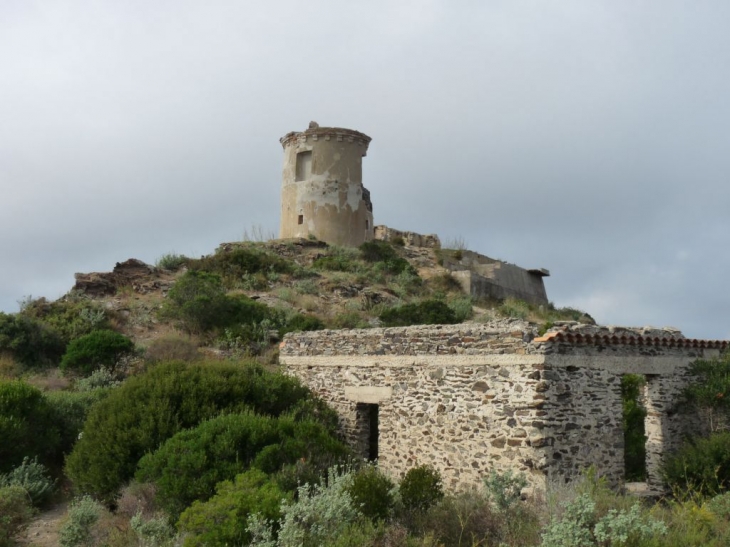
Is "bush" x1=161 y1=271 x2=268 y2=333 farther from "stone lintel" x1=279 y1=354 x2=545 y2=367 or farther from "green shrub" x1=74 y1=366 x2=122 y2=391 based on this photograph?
"stone lintel" x1=279 y1=354 x2=545 y2=367

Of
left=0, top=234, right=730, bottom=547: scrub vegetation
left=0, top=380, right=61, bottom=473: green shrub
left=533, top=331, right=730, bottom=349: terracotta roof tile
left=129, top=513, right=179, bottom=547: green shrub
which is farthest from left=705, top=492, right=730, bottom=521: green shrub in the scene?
left=0, top=380, right=61, bottom=473: green shrub

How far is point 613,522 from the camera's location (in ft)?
21.2

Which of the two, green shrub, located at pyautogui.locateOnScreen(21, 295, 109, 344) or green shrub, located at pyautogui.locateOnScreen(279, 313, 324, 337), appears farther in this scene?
green shrub, located at pyautogui.locateOnScreen(279, 313, 324, 337)

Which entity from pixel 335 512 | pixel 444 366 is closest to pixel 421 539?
pixel 335 512

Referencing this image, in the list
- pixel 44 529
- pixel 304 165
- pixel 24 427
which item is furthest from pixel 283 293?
pixel 44 529

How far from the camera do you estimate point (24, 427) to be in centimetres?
1208

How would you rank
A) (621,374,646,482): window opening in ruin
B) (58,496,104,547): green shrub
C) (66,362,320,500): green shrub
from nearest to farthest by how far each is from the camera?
(58,496,104,547): green shrub → (66,362,320,500): green shrub → (621,374,646,482): window opening in ruin

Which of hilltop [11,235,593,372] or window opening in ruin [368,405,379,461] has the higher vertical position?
hilltop [11,235,593,372]

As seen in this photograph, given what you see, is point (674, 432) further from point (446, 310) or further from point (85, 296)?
point (85, 296)

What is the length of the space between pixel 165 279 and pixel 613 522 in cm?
2274

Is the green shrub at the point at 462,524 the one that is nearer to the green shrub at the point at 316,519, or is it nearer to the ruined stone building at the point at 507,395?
the green shrub at the point at 316,519

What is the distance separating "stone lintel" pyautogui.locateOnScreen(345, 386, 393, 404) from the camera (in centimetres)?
1179

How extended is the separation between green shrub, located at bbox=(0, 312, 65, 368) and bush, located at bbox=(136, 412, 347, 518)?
10761 mm

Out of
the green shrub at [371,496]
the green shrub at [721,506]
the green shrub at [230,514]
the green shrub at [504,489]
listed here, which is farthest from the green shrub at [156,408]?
the green shrub at [721,506]
